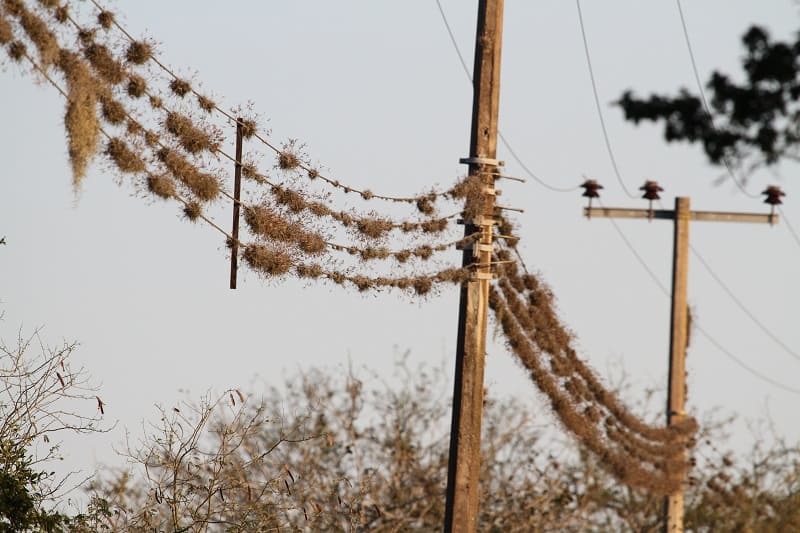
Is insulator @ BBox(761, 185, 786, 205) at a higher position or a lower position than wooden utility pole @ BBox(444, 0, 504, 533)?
higher

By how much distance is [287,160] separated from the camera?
13.0 m

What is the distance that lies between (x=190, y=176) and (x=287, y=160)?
1.45 m

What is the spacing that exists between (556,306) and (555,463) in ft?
30.7

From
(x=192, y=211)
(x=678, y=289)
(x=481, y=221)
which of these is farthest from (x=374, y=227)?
(x=678, y=289)

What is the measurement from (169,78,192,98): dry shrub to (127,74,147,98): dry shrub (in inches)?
20.7

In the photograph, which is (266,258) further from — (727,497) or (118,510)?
(727,497)

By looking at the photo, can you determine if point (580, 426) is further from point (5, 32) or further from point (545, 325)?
point (5, 32)

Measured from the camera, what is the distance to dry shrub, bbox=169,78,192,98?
11.8 metres

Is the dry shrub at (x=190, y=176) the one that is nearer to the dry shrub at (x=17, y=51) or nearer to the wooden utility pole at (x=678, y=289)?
the dry shrub at (x=17, y=51)

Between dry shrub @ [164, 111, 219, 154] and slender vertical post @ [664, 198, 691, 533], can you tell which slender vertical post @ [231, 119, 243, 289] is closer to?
dry shrub @ [164, 111, 219, 154]

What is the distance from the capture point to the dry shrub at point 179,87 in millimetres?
11800

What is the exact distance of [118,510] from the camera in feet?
44.9

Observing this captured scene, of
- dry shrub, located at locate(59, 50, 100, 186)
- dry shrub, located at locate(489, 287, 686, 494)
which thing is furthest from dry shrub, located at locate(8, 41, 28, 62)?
dry shrub, located at locate(489, 287, 686, 494)

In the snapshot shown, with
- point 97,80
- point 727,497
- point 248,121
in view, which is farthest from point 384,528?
point 97,80
